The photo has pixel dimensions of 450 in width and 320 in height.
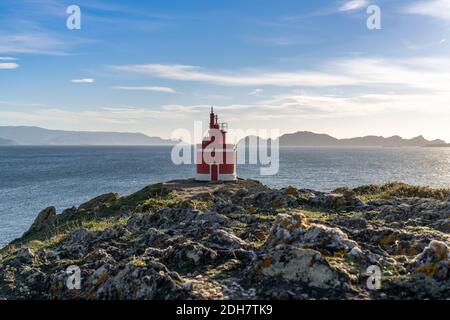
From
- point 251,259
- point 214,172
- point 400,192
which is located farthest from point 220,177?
point 251,259

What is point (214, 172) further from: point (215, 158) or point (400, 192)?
point (400, 192)

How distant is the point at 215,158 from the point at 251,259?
3070cm

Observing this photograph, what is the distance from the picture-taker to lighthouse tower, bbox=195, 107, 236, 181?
4122 cm

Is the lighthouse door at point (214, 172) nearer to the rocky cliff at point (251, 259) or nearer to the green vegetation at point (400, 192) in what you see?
the green vegetation at point (400, 192)

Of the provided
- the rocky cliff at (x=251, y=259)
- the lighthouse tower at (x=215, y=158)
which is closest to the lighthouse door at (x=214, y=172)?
the lighthouse tower at (x=215, y=158)

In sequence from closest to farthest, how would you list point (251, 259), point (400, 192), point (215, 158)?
1. point (251, 259)
2. point (400, 192)
3. point (215, 158)

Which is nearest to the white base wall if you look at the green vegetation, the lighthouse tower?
the lighthouse tower

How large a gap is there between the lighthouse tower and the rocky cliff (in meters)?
23.5

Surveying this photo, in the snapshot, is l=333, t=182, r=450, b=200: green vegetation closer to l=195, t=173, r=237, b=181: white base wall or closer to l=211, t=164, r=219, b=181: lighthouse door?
l=195, t=173, r=237, b=181: white base wall

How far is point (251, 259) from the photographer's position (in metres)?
10.7

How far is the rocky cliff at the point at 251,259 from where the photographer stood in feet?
28.7

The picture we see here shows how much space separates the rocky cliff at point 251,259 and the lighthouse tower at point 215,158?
23.5 meters

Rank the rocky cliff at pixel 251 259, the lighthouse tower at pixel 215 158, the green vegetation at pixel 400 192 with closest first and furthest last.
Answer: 1. the rocky cliff at pixel 251 259
2. the green vegetation at pixel 400 192
3. the lighthouse tower at pixel 215 158
